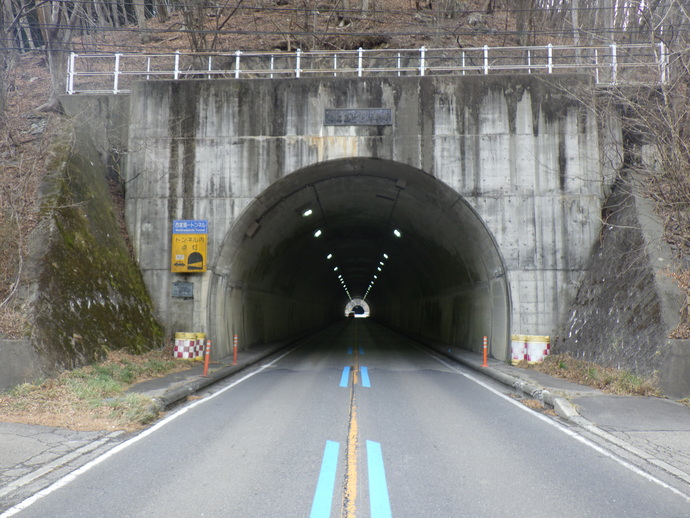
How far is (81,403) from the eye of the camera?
775 cm

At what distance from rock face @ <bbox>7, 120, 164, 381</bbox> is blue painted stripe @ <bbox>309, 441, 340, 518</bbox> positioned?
5.82m

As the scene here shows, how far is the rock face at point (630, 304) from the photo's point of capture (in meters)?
9.05

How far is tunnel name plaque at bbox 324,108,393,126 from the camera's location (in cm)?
1459

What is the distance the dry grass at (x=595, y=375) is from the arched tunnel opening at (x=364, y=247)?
1.81 m

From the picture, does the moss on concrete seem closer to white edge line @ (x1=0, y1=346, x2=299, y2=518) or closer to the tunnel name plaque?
white edge line @ (x1=0, y1=346, x2=299, y2=518)

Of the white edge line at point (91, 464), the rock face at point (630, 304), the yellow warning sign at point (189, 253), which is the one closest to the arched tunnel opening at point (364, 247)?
the yellow warning sign at point (189, 253)

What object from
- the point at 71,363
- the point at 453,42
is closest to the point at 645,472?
the point at 71,363

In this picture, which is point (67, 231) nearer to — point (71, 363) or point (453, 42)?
point (71, 363)

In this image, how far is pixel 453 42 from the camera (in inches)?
1116

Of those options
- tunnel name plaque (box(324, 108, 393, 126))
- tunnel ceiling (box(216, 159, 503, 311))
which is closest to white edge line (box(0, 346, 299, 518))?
tunnel ceiling (box(216, 159, 503, 311))

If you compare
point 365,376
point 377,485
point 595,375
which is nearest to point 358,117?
point 365,376

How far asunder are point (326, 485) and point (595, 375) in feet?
25.3

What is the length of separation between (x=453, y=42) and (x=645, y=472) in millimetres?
27566

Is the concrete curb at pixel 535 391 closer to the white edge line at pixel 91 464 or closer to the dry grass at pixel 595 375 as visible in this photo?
the dry grass at pixel 595 375
